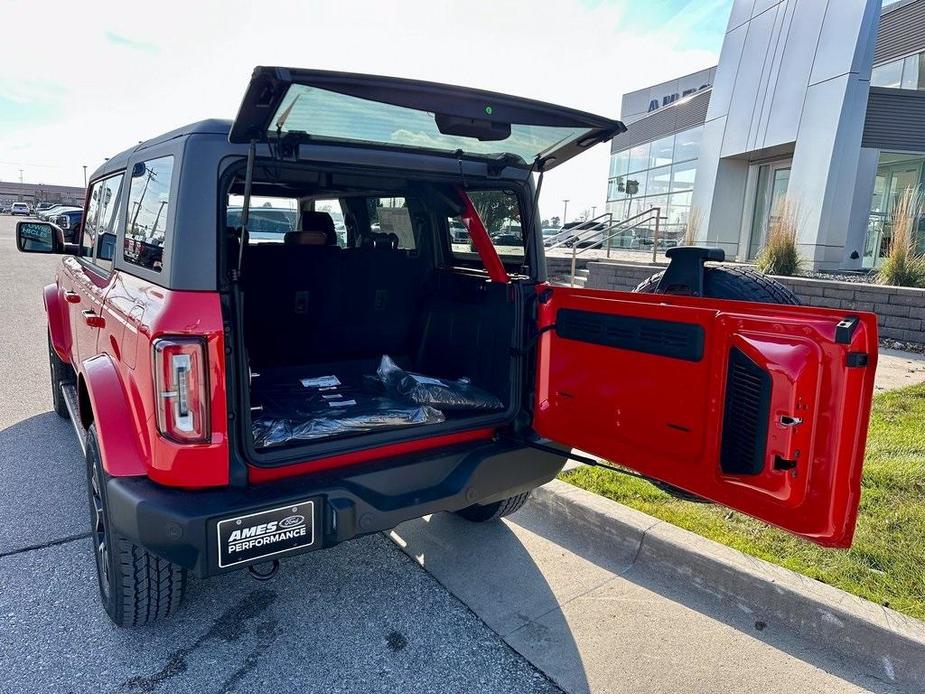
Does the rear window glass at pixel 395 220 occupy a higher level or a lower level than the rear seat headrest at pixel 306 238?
higher

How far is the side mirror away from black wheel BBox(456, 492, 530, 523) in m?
3.24

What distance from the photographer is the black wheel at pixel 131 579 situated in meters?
2.37

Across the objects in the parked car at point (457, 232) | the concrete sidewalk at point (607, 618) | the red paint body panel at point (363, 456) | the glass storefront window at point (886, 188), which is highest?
the glass storefront window at point (886, 188)

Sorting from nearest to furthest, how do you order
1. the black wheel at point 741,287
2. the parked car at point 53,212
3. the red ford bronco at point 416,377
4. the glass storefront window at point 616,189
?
the red ford bronco at point 416,377
the black wheel at point 741,287
the glass storefront window at point 616,189
the parked car at point 53,212

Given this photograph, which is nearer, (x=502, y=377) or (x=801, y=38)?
(x=502, y=377)

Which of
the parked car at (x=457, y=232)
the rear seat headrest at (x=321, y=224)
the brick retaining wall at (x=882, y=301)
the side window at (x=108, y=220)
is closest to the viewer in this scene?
the side window at (x=108, y=220)

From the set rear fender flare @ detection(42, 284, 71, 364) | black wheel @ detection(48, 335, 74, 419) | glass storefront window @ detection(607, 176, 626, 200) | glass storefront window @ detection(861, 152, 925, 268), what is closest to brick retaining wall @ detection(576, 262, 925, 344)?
glass storefront window @ detection(861, 152, 925, 268)

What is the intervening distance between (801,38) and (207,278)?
16.1m

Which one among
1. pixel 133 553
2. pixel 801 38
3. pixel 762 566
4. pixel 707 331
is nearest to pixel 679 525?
pixel 762 566

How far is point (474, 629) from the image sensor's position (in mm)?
2703

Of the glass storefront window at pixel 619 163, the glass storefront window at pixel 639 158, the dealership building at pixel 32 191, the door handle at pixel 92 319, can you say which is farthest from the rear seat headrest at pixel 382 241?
the dealership building at pixel 32 191

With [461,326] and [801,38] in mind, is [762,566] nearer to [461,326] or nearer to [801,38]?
[461,326]

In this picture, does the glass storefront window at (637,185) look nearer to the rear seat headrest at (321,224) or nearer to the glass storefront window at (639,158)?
the glass storefront window at (639,158)

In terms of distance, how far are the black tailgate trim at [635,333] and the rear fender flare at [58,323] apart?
3.44 meters
